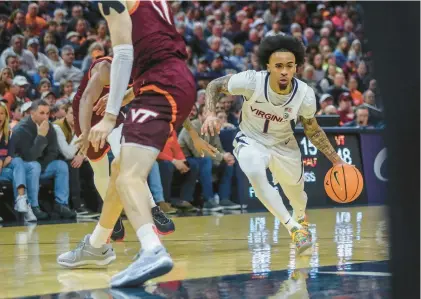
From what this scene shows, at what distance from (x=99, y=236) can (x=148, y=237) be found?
1377 mm

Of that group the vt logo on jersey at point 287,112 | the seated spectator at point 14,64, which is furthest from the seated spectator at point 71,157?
the vt logo on jersey at point 287,112

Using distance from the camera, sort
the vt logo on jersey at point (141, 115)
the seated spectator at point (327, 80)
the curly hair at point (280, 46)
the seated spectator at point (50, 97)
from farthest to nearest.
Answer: the seated spectator at point (327, 80)
the seated spectator at point (50, 97)
the curly hair at point (280, 46)
the vt logo on jersey at point (141, 115)

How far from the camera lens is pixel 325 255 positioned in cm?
803

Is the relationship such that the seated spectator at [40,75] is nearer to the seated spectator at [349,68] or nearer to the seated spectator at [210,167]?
the seated spectator at [210,167]

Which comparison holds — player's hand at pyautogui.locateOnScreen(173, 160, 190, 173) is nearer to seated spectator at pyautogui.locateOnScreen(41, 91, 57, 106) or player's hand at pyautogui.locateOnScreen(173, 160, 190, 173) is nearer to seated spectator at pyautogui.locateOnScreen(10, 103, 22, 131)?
seated spectator at pyautogui.locateOnScreen(41, 91, 57, 106)

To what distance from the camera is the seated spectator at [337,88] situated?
21203 millimetres

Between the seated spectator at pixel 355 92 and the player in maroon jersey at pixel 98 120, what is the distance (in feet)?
41.8

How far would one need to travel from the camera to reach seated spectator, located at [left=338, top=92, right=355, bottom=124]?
19453 mm

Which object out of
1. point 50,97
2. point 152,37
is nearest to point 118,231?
point 152,37

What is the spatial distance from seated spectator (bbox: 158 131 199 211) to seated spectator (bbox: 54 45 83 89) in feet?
11.1

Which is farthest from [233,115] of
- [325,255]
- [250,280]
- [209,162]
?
[250,280]

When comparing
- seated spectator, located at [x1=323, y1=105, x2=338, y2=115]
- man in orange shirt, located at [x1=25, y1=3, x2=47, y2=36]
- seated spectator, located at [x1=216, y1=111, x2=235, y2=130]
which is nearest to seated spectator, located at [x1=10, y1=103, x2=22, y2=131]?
seated spectator, located at [x1=216, y1=111, x2=235, y2=130]

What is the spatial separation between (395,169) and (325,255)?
5.83 m

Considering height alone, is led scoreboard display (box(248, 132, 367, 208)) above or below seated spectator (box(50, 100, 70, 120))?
below
